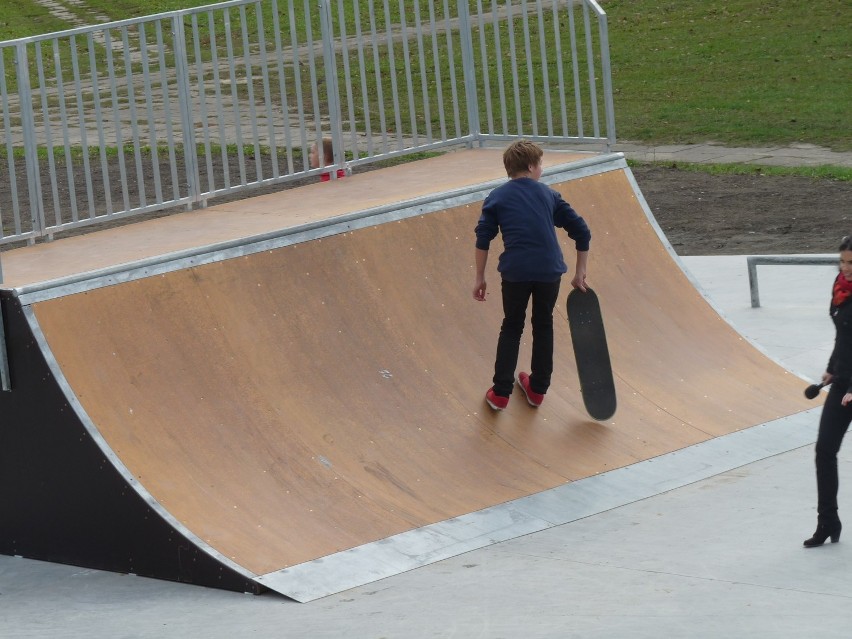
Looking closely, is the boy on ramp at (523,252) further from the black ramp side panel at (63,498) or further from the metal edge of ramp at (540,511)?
the black ramp side panel at (63,498)

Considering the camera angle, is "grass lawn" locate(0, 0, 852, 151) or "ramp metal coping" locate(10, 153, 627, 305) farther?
"grass lawn" locate(0, 0, 852, 151)

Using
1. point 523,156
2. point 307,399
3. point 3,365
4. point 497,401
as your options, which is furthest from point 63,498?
point 523,156

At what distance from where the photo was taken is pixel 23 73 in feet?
26.5

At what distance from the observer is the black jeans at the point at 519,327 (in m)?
8.04

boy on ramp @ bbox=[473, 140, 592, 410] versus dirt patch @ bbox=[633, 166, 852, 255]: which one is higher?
boy on ramp @ bbox=[473, 140, 592, 410]

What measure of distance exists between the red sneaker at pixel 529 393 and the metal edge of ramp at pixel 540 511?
67cm

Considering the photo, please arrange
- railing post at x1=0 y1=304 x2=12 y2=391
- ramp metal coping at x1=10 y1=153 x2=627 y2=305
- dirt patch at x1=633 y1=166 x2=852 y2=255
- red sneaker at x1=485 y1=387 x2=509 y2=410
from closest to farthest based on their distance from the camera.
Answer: railing post at x1=0 y1=304 x2=12 y2=391
ramp metal coping at x1=10 y1=153 x2=627 y2=305
red sneaker at x1=485 y1=387 x2=509 y2=410
dirt patch at x1=633 y1=166 x2=852 y2=255

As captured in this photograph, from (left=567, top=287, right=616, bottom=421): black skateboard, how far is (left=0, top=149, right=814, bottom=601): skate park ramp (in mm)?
117

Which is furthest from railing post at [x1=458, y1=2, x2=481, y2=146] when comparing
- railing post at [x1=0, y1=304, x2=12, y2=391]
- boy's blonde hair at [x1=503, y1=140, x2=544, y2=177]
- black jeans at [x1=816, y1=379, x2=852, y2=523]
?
black jeans at [x1=816, y1=379, x2=852, y2=523]

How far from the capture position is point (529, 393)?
828 centimetres

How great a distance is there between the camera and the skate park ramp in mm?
6887

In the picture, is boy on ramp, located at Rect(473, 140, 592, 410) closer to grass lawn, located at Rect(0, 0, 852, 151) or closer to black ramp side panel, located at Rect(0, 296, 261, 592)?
black ramp side panel, located at Rect(0, 296, 261, 592)

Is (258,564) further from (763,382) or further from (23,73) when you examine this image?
(763,382)

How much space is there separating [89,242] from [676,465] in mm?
3851
